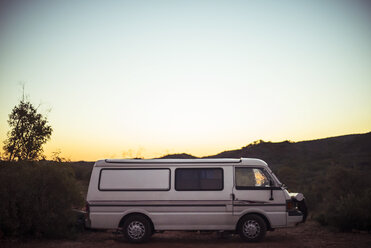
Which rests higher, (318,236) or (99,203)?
(99,203)

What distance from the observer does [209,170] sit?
41.7 feet

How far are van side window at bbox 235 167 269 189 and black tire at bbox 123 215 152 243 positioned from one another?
3.16m

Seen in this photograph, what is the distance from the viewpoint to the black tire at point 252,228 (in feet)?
41.0

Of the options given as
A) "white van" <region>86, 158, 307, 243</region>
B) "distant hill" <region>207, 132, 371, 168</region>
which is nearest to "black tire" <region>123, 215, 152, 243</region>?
"white van" <region>86, 158, 307, 243</region>

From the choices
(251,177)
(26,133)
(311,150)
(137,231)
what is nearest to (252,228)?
(251,177)

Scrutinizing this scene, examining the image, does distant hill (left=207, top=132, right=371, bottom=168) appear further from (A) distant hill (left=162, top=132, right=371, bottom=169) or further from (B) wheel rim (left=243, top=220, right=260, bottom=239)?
(B) wheel rim (left=243, top=220, right=260, bottom=239)

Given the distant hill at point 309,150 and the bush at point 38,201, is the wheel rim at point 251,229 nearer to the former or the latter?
the bush at point 38,201

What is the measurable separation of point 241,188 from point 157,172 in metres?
2.66

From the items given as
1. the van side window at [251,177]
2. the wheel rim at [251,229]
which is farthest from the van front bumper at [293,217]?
the van side window at [251,177]

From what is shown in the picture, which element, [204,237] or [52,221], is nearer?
[52,221]

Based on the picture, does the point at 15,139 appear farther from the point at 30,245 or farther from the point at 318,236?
the point at 318,236

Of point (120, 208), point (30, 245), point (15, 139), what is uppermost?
point (15, 139)

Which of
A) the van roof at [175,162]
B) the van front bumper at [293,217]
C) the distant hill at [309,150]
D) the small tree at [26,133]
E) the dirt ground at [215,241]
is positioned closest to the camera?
the dirt ground at [215,241]

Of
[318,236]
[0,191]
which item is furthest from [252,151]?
[0,191]
